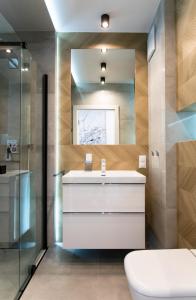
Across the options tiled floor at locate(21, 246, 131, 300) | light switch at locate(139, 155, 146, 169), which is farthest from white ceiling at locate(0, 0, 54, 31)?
tiled floor at locate(21, 246, 131, 300)

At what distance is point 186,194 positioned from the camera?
1.73m

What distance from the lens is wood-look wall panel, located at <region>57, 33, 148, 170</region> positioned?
2.52 meters

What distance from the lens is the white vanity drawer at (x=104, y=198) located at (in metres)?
1.96

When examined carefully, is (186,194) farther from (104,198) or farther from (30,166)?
(30,166)

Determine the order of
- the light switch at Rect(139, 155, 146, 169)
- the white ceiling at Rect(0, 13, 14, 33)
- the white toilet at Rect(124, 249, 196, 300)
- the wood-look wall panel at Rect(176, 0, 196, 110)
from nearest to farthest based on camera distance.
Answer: the white toilet at Rect(124, 249, 196, 300)
the wood-look wall panel at Rect(176, 0, 196, 110)
the white ceiling at Rect(0, 13, 14, 33)
the light switch at Rect(139, 155, 146, 169)

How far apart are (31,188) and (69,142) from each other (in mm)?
645

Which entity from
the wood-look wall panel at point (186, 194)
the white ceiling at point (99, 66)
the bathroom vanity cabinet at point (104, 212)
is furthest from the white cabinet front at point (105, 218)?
the white ceiling at point (99, 66)

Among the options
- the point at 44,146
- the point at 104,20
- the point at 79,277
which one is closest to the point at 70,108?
the point at 44,146

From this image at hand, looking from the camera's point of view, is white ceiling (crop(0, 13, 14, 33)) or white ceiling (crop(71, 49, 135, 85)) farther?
white ceiling (crop(71, 49, 135, 85))

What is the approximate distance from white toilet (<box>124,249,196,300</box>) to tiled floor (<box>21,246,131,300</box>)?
0.60m

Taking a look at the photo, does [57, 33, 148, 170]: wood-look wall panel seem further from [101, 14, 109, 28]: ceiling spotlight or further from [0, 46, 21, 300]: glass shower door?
[0, 46, 21, 300]: glass shower door

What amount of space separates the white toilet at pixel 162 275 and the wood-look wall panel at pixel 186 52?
98cm

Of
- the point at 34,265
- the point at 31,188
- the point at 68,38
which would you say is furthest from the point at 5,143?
the point at 68,38

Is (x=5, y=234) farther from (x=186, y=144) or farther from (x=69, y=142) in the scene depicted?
(x=186, y=144)
